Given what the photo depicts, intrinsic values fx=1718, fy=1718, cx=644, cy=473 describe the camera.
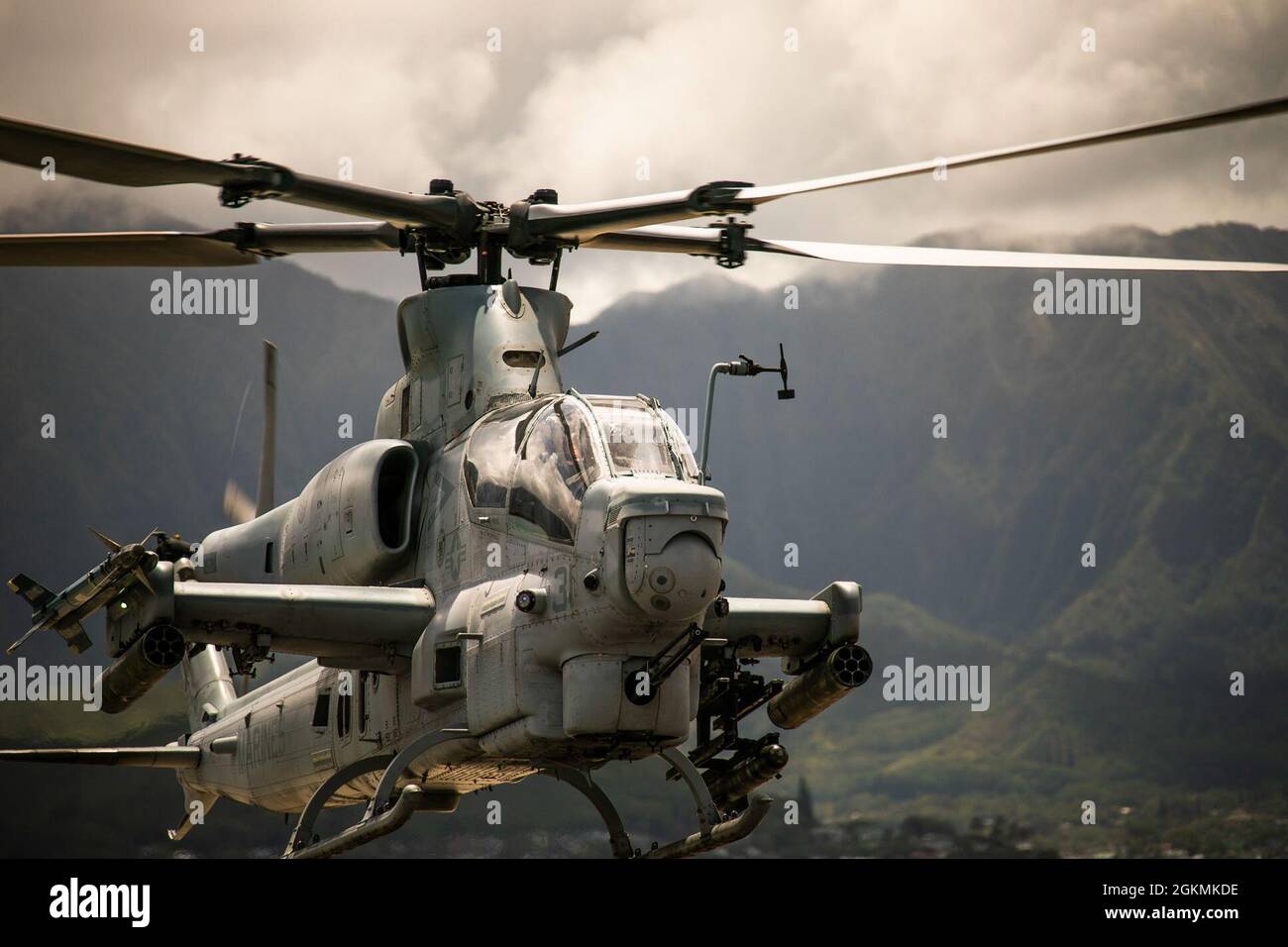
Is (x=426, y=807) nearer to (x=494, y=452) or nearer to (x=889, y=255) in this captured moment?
(x=494, y=452)

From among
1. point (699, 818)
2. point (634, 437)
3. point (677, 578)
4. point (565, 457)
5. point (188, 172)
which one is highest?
point (188, 172)

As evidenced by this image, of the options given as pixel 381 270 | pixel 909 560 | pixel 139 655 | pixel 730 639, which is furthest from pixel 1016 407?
pixel 139 655

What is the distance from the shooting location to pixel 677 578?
1121 centimetres

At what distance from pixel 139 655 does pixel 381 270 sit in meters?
33.7

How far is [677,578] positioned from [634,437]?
1.49m

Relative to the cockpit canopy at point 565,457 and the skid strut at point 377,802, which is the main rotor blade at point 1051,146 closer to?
the cockpit canopy at point 565,457

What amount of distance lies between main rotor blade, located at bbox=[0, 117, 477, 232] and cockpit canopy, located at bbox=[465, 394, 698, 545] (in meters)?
2.03

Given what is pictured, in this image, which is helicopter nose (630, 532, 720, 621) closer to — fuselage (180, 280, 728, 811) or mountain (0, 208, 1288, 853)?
fuselage (180, 280, 728, 811)

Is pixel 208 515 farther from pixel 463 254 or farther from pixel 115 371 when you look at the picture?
pixel 463 254

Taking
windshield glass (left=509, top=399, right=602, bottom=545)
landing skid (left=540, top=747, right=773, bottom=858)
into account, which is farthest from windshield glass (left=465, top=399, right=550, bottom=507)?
landing skid (left=540, top=747, right=773, bottom=858)

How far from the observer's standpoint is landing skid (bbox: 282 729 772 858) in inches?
476

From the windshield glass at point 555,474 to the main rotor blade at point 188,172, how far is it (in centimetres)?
226

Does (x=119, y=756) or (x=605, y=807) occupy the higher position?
(x=119, y=756)

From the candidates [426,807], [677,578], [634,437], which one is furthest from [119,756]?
[677,578]
